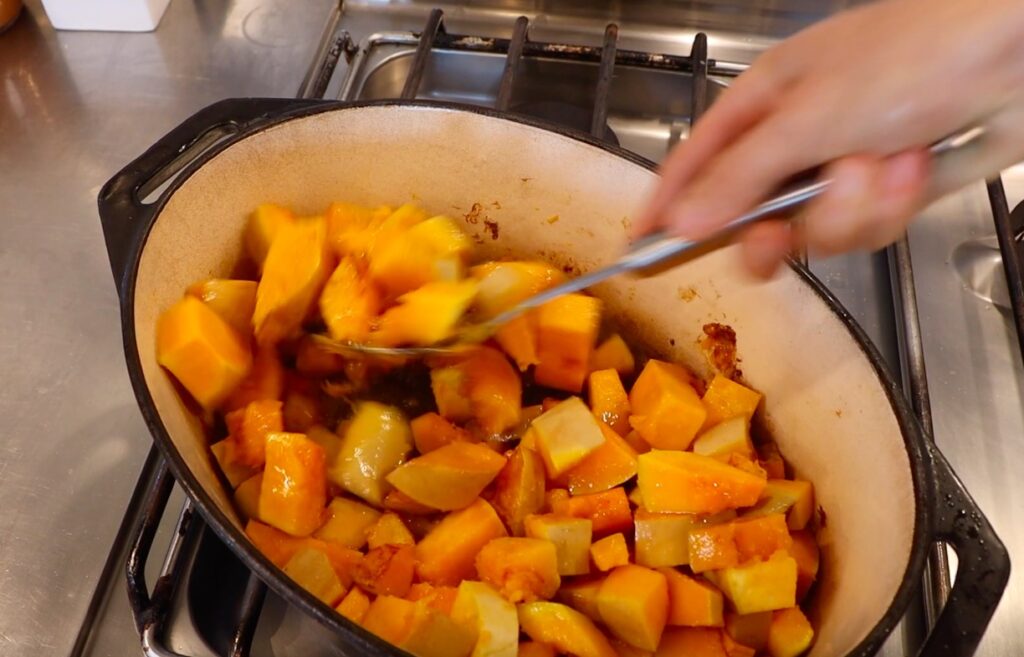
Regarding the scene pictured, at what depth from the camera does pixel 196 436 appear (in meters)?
0.80

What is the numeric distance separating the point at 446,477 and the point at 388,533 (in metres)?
0.08

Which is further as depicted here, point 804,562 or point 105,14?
point 105,14

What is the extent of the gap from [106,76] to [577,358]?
3.10ft

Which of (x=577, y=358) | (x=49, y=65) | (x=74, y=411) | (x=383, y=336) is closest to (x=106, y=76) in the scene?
(x=49, y=65)

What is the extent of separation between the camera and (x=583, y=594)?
0.80 meters

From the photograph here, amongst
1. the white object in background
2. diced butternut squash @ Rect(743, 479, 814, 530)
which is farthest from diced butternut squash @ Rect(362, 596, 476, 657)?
the white object in background

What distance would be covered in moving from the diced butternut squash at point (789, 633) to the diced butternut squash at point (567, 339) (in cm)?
34

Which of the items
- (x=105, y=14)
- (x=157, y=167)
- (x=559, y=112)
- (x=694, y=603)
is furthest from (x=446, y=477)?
(x=105, y=14)

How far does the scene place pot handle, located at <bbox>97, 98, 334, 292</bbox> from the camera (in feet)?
2.67

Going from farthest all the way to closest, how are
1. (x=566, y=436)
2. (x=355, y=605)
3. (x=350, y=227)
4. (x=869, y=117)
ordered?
(x=350, y=227) → (x=566, y=436) → (x=355, y=605) → (x=869, y=117)

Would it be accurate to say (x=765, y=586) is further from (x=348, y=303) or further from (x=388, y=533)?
(x=348, y=303)

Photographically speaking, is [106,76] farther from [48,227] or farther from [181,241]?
[181,241]

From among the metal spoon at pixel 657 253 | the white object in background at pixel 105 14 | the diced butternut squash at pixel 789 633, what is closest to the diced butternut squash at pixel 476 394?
the metal spoon at pixel 657 253

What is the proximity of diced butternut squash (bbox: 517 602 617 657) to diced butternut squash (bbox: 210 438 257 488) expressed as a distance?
0.30 meters
